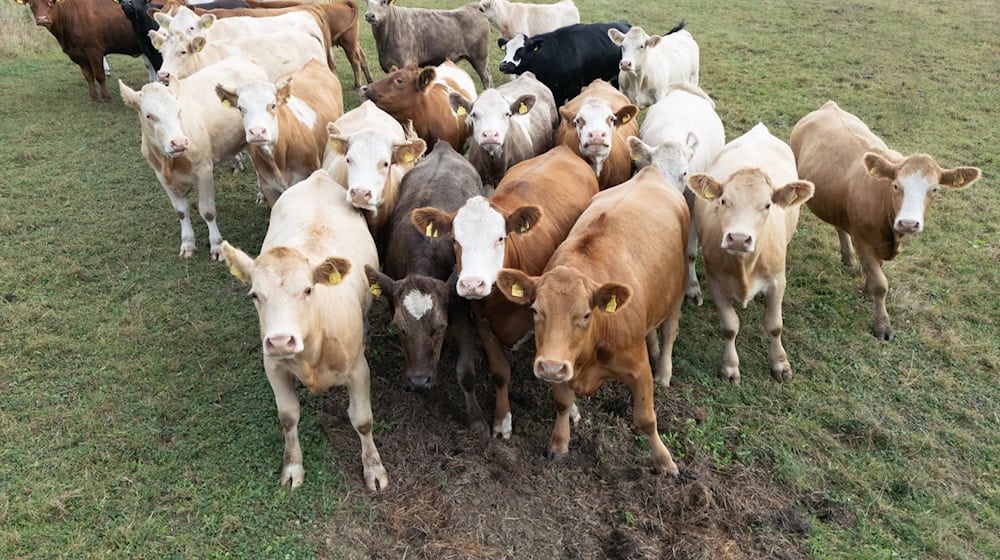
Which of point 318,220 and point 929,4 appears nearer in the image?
point 318,220

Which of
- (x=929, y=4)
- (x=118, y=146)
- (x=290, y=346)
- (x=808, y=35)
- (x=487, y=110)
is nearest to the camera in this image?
(x=290, y=346)

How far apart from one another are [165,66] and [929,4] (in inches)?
695

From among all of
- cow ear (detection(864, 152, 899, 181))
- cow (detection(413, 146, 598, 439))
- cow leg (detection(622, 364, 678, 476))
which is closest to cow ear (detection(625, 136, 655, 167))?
cow (detection(413, 146, 598, 439))

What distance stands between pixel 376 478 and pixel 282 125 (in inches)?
141

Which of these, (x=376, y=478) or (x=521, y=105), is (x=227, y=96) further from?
(x=376, y=478)

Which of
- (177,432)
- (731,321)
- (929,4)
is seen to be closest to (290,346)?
(177,432)

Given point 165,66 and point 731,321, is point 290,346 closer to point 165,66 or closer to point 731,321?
point 731,321

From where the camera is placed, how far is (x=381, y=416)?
188 inches

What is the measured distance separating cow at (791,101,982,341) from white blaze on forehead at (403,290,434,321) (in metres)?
3.73

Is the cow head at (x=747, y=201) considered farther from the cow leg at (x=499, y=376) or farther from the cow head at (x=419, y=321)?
the cow head at (x=419, y=321)

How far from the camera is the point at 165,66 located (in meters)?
8.15

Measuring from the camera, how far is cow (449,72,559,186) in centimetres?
619

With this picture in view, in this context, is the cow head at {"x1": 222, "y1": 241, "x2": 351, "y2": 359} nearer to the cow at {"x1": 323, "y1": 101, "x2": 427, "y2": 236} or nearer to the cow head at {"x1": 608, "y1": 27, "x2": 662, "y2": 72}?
the cow at {"x1": 323, "y1": 101, "x2": 427, "y2": 236}

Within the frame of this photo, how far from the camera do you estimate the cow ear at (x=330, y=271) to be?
12.0 ft
